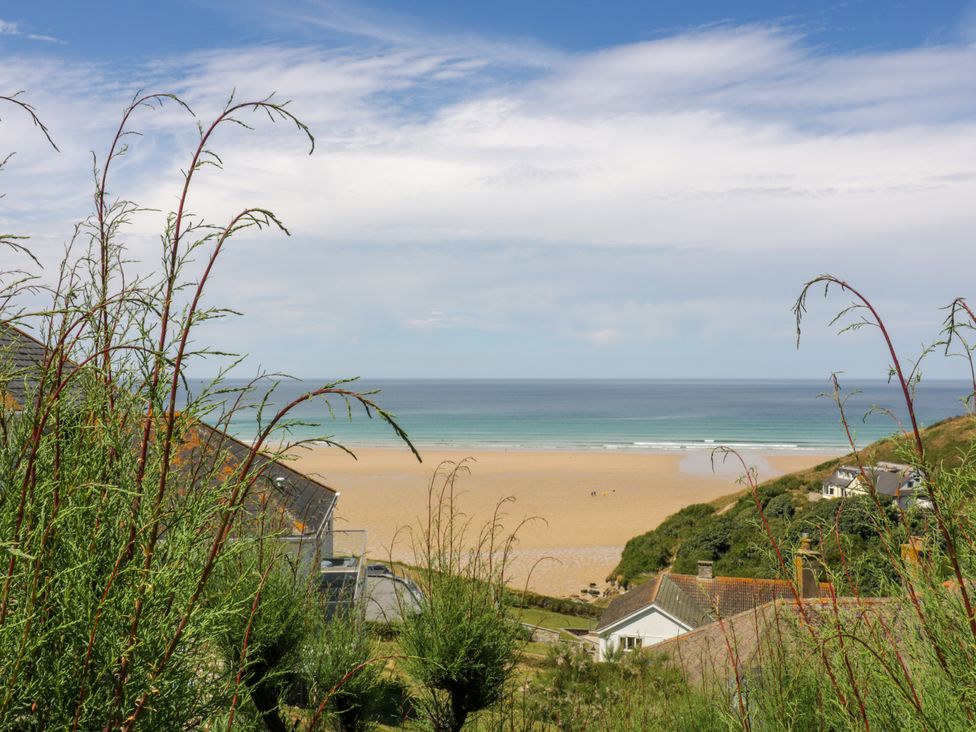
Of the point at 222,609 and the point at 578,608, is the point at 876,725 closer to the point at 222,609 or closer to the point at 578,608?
the point at 222,609

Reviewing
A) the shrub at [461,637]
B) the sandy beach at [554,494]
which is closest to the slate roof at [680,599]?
the sandy beach at [554,494]

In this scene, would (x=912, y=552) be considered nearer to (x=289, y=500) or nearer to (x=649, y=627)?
(x=289, y=500)

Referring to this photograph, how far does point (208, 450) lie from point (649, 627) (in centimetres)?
2453

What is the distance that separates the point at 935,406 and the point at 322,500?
6750 inches

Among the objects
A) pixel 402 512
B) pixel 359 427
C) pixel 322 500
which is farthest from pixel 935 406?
pixel 322 500

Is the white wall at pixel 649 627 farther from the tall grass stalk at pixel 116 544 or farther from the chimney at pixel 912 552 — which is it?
the tall grass stalk at pixel 116 544

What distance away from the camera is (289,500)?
38.6 ft

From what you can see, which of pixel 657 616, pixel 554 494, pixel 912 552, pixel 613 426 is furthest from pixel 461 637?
pixel 613 426

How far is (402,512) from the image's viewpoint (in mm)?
50250

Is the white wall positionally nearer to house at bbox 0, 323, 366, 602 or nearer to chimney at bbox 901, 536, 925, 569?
house at bbox 0, 323, 366, 602

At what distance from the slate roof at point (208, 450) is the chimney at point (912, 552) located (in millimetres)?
2929

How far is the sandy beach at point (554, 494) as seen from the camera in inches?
1559

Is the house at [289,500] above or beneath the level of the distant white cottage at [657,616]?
above

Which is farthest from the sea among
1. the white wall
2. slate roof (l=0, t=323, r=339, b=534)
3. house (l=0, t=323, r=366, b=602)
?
slate roof (l=0, t=323, r=339, b=534)
